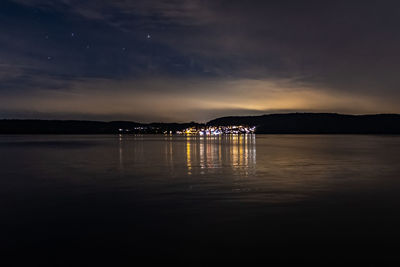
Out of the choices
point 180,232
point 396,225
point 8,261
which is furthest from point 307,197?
point 8,261

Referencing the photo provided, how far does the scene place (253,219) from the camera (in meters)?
9.33

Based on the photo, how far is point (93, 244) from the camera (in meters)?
7.37

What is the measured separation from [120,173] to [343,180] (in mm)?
12044

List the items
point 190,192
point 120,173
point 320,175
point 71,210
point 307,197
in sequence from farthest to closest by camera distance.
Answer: point 120,173 → point 320,175 → point 190,192 → point 307,197 → point 71,210

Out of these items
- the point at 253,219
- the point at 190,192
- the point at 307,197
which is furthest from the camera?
the point at 190,192

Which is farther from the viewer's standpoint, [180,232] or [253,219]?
[253,219]

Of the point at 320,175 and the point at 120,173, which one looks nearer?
the point at 320,175

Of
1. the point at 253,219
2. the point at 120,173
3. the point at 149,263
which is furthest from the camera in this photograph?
the point at 120,173

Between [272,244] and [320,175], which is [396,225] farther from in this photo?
[320,175]

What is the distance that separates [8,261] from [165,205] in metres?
5.35

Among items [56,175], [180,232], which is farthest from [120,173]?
[180,232]

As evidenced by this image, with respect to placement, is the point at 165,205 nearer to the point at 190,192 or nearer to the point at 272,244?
the point at 190,192

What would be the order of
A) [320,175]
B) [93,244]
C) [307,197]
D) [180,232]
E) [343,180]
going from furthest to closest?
[320,175] < [343,180] < [307,197] < [180,232] < [93,244]

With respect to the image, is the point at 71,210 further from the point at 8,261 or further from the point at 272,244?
the point at 272,244
